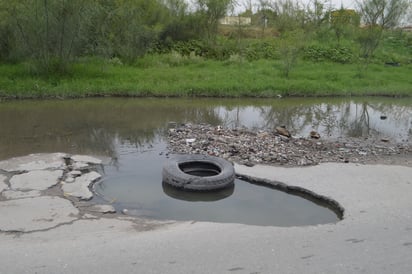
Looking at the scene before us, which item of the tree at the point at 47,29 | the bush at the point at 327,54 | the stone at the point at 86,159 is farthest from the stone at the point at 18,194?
the bush at the point at 327,54

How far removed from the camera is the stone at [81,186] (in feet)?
19.5

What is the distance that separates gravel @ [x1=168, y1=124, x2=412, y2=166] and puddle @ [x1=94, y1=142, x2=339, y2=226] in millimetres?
1323

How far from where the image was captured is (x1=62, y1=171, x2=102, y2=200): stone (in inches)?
235

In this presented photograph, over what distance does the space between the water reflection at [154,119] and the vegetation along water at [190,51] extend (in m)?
1.34

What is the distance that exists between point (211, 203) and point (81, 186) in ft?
6.50

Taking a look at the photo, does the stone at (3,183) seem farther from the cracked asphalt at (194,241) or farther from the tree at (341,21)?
the tree at (341,21)

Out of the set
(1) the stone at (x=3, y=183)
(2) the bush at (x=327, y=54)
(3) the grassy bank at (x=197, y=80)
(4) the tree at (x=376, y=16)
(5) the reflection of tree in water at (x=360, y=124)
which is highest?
(4) the tree at (x=376, y=16)

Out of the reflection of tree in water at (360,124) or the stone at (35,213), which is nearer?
the stone at (35,213)

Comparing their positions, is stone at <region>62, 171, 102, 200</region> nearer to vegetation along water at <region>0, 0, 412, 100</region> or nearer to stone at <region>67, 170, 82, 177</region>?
stone at <region>67, 170, 82, 177</region>

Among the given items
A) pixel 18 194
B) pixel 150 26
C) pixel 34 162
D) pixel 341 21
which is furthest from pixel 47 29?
pixel 341 21

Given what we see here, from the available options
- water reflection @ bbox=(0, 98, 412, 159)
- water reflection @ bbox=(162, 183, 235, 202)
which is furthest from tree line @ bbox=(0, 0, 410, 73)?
water reflection @ bbox=(162, 183, 235, 202)

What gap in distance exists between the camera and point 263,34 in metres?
28.7

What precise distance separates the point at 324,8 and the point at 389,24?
647 centimetres

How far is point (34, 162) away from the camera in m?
7.30
